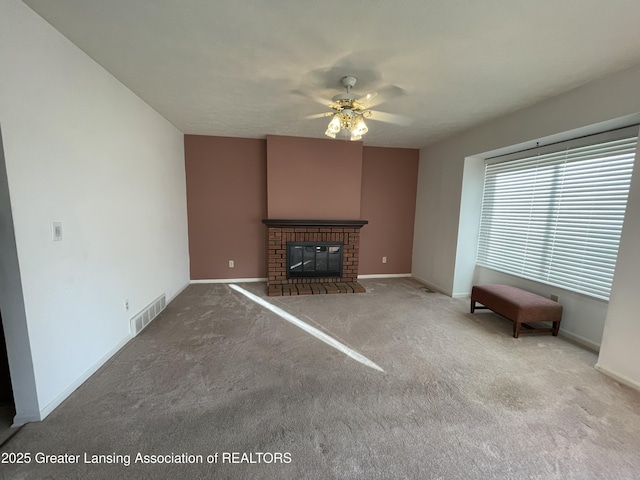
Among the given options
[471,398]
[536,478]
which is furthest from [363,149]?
[536,478]

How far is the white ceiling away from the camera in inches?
56.8

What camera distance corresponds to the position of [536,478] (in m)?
1.27

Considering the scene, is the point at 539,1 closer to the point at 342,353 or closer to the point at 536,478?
the point at 536,478

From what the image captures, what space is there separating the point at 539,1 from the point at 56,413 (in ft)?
12.0

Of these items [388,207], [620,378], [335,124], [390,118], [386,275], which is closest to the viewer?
[620,378]

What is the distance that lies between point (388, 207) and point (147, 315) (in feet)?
13.2

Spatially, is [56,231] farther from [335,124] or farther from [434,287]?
[434,287]

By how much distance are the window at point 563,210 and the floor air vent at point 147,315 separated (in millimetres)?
4426

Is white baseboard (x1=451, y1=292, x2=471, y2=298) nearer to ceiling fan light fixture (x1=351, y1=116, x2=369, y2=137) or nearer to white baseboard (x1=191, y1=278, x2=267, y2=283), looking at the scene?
ceiling fan light fixture (x1=351, y1=116, x2=369, y2=137)

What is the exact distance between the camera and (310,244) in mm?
4258

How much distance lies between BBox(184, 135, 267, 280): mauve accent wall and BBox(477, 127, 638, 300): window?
3527 millimetres

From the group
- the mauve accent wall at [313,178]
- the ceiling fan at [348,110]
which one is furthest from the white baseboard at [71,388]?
the ceiling fan at [348,110]

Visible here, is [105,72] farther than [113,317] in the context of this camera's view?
No

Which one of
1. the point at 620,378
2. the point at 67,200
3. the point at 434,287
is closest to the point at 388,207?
the point at 434,287
